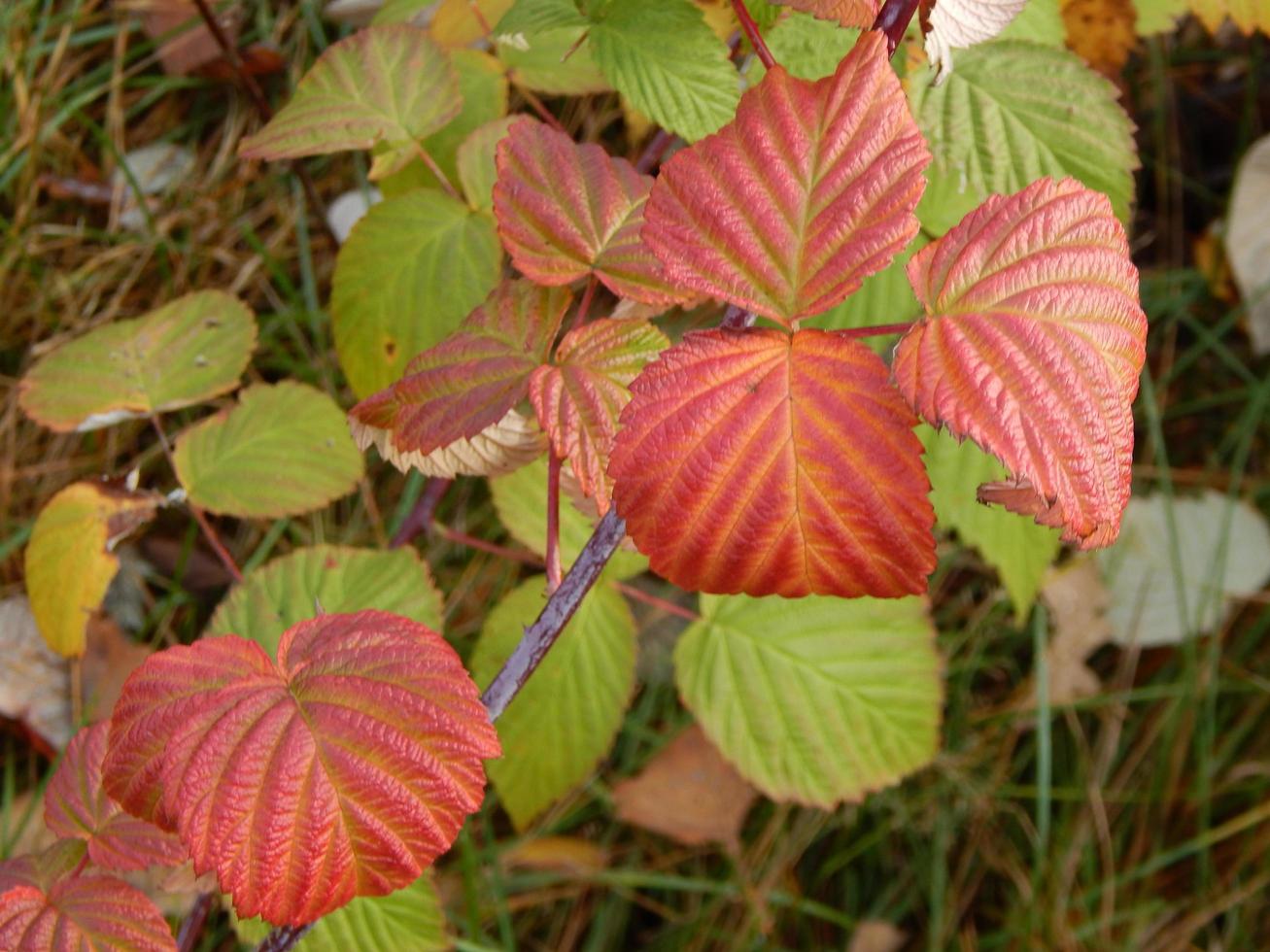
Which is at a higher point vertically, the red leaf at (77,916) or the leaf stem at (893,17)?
the leaf stem at (893,17)

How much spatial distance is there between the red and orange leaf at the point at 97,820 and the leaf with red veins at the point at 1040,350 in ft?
1.86

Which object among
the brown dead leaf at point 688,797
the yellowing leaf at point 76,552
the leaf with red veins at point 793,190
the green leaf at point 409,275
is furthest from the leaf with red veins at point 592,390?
the brown dead leaf at point 688,797

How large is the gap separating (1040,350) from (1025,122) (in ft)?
1.59

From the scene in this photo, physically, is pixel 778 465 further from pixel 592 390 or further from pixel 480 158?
pixel 480 158

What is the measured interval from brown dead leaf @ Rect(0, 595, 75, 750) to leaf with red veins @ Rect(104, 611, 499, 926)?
849mm

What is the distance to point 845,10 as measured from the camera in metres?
0.61

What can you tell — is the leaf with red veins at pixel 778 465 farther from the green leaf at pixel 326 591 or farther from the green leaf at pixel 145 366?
the green leaf at pixel 145 366

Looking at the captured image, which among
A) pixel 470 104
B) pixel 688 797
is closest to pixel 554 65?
pixel 470 104

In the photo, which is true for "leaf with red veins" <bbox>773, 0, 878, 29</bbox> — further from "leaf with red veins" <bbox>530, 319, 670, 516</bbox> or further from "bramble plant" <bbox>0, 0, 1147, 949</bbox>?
"leaf with red veins" <bbox>530, 319, 670, 516</bbox>

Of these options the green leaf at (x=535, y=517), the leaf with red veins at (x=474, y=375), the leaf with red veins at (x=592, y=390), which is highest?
the leaf with red veins at (x=474, y=375)

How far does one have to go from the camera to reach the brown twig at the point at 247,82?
129 centimetres

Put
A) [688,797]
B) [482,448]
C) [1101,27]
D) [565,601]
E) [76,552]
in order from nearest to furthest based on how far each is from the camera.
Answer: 1. [565,601]
2. [482,448]
3. [76,552]
4. [1101,27]
5. [688,797]

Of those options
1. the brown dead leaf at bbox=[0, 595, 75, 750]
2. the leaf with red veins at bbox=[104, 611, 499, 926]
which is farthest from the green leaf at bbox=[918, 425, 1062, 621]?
the brown dead leaf at bbox=[0, 595, 75, 750]

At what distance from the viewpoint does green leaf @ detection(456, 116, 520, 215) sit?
40.4 inches
